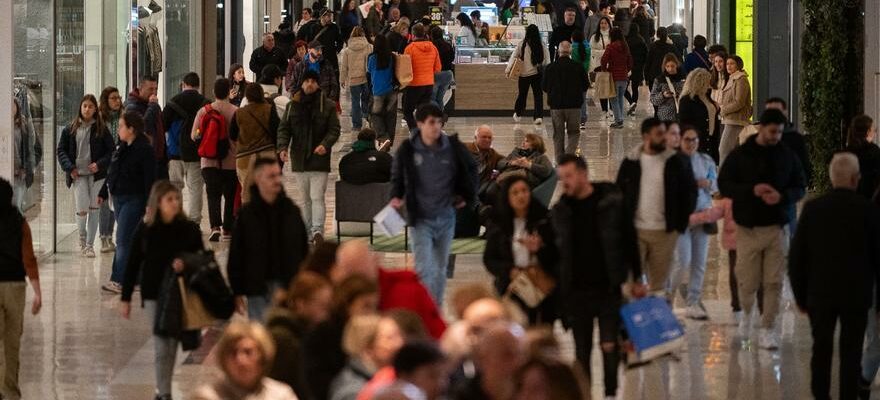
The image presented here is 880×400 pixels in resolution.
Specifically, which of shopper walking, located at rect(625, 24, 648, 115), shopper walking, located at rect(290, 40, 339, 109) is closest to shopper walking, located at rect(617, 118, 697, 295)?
shopper walking, located at rect(290, 40, 339, 109)

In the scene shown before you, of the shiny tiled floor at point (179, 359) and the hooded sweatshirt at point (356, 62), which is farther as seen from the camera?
the hooded sweatshirt at point (356, 62)

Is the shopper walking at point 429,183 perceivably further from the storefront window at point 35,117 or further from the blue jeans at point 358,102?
the blue jeans at point 358,102

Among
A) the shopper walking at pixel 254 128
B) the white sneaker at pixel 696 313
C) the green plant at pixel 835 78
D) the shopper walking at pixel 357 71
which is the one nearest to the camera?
the white sneaker at pixel 696 313

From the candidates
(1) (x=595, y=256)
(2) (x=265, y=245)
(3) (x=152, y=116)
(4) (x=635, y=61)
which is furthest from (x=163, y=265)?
(4) (x=635, y=61)

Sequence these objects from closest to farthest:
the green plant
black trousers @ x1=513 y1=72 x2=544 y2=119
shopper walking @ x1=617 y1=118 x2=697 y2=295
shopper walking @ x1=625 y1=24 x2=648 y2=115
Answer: shopper walking @ x1=617 y1=118 x2=697 y2=295 → the green plant → black trousers @ x1=513 y1=72 x2=544 y2=119 → shopper walking @ x1=625 y1=24 x2=648 y2=115

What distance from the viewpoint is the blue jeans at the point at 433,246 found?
46.8 feet

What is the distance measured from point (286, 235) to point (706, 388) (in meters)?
Result: 2.92

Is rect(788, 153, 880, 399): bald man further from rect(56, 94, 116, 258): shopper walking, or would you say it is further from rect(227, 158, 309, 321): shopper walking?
rect(56, 94, 116, 258): shopper walking

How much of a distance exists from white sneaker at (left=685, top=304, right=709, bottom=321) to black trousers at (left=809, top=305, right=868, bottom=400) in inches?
143

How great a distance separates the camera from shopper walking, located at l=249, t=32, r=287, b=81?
31.6 m

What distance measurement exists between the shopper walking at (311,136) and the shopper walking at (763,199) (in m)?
5.60

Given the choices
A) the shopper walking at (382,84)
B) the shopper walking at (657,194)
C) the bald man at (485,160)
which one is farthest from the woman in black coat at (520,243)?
the shopper walking at (382,84)

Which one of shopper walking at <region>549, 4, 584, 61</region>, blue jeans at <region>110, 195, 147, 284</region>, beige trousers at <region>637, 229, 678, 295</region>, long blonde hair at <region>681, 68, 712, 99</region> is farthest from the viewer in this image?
shopper walking at <region>549, 4, 584, 61</region>

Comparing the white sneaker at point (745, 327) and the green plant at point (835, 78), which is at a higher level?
the green plant at point (835, 78)
